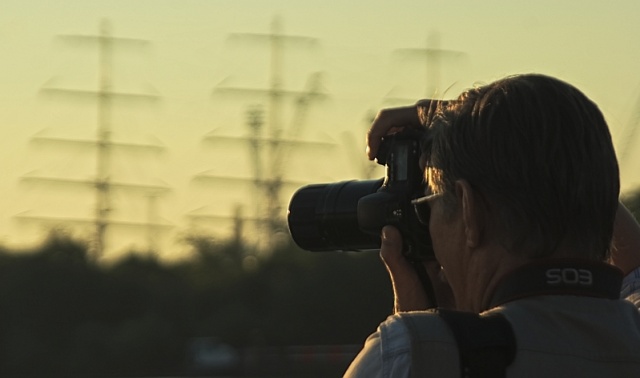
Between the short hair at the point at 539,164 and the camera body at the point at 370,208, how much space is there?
0.32 metres

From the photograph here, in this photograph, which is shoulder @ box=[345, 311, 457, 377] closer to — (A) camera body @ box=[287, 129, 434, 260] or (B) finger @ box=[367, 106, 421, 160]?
(A) camera body @ box=[287, 129, 434, 260]

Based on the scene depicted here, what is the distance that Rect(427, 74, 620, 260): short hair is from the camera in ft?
9.70

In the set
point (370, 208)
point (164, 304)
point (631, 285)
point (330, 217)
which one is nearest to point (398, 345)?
point (370, 208)

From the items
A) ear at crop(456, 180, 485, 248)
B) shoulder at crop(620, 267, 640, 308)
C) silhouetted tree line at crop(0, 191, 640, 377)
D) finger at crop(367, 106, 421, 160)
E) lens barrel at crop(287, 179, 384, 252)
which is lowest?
Result: silhouetted tree line at crop(0, 191, 640, 377)

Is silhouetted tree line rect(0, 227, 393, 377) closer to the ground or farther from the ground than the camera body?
closer to the ground

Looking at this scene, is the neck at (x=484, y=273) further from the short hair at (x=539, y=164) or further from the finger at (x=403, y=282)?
the finger at (x=403, y=282)

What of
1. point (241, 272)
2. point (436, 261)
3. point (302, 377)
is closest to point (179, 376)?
point (241, 272)

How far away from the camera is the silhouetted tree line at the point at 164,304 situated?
65.2 m

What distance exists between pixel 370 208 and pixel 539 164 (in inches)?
23.7

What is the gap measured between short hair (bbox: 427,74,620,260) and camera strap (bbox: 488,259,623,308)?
3cm

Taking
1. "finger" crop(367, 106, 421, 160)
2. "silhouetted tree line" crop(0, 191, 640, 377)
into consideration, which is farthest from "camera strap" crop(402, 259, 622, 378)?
"silhouetted tree line" crop(0, 191, 640, 377)

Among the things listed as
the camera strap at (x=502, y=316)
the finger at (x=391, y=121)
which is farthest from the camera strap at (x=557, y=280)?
the finger at (x=391, y=121)

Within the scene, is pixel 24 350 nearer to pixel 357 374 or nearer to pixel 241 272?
pixel 241 272

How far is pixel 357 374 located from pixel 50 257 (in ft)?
218
